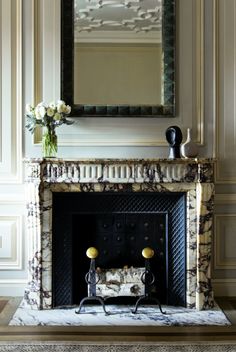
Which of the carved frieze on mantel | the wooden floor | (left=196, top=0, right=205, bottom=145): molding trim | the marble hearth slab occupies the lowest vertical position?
the wooden floor

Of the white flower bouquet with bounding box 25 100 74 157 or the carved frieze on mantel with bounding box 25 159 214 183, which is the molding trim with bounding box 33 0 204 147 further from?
the carved frieze on mantel with bounding box 25 159 214 183

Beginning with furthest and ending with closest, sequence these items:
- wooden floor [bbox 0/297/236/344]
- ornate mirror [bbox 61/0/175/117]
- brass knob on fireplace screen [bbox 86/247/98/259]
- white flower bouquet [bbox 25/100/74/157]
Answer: ornate mirror [bbox 61/0/175/117]
white flower bouquet [bbox 25/100/74/157]
brass knob on fireplace screen [bbox 86/247/98/259]
wooden floor [bbox 0/297/236/344]

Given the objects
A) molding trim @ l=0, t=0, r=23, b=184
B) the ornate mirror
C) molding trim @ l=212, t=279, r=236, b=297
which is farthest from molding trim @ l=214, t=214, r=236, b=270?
molding trim @ l=0, t=0, r=23, b=184

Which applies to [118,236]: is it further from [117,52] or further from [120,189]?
[117,52]

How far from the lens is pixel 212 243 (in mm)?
3168

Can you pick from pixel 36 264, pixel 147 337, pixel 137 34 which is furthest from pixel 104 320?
pixel 137 34

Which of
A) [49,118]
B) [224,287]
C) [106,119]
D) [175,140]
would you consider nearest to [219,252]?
[224,287]

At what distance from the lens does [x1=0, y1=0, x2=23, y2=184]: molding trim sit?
3104 millimetres

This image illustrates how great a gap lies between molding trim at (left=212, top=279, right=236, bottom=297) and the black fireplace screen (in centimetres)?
34

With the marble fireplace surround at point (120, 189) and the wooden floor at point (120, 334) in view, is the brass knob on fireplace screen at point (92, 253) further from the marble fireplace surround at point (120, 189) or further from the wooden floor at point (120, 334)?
the wooden floor at point (120, 334)

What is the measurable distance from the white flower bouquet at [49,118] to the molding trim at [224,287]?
1.31 meters

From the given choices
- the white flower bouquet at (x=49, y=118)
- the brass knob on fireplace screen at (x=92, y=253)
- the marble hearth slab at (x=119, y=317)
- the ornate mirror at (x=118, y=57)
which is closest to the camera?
the marble hearth slab at (x=119, y=317)

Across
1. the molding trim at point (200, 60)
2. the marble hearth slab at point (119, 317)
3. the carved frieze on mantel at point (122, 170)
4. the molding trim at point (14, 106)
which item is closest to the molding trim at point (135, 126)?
the molding trim at point (200, 60)

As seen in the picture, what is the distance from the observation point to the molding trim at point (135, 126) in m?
3.10
